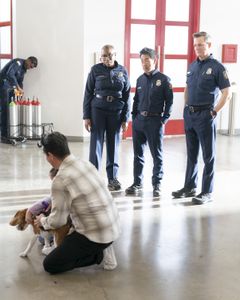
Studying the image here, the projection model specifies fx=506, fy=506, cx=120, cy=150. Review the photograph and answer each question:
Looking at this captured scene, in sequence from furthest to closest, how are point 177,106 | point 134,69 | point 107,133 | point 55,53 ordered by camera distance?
1. point 177,106
2. point 134,69
3. point 55,53
4. point 107,133

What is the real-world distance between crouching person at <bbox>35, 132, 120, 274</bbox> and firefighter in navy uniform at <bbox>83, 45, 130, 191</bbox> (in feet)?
6.98

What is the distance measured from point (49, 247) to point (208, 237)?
136 cm

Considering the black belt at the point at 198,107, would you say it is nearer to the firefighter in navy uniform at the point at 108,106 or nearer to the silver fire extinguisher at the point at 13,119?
the firefighter in navy uniform at the point at 108,106

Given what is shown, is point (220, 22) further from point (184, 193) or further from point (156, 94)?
point (184, 193)

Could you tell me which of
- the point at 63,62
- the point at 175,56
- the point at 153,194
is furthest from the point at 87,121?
the point at 175,56

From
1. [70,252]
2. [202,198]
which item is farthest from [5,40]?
[70,252]

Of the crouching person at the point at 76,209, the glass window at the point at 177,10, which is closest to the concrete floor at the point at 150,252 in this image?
the crouching person at the point at 76,209

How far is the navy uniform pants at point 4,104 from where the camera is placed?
8570mm

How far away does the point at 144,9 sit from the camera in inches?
364

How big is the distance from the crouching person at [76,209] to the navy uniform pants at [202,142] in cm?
194

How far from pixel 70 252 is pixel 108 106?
A: 7.98ft

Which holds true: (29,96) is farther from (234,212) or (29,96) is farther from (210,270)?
(210,270)

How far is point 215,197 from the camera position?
5500mm

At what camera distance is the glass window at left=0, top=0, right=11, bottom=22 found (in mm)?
9409
